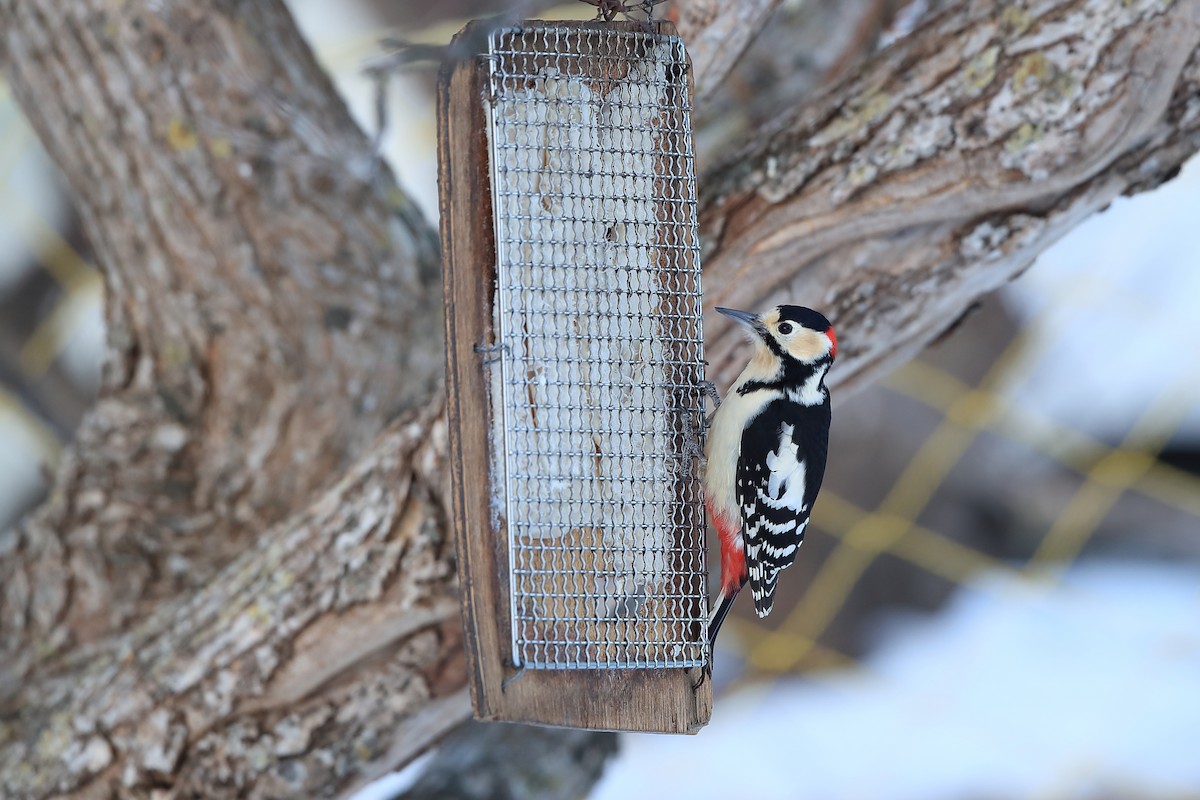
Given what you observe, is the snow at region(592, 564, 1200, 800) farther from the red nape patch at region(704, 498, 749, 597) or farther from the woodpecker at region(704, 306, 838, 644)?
the woodpecker at region(704, 306, 838, 644)

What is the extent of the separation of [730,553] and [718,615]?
0.14m

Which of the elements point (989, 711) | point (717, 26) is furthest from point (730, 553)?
point (989, 711)

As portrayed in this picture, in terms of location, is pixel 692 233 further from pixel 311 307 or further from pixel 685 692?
pixel 311 307

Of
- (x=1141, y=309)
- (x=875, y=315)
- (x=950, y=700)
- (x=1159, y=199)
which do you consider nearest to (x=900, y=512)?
(x=950, y=700)

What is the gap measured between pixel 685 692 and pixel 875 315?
31.8 inches

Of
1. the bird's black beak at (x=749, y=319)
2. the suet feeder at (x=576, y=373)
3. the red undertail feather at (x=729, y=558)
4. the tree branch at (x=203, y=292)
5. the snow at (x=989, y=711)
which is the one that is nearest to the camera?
the suet feeder at (x=576, y=373)

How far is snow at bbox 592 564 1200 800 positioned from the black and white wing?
7.11 ft

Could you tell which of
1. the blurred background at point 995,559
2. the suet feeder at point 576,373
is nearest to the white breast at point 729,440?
the suet feeder at point 576,373

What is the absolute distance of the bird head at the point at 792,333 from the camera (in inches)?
78.0

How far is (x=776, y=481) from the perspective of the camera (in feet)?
6.90

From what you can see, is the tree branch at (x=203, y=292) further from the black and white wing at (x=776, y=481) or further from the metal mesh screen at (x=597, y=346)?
the metal mesh screen at (x=597, y=346)

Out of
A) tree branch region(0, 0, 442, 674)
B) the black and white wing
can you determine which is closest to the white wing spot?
the black and white wing

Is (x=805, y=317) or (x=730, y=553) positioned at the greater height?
(x=805, y=317)

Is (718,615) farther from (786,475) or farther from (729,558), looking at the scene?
(786,475)
